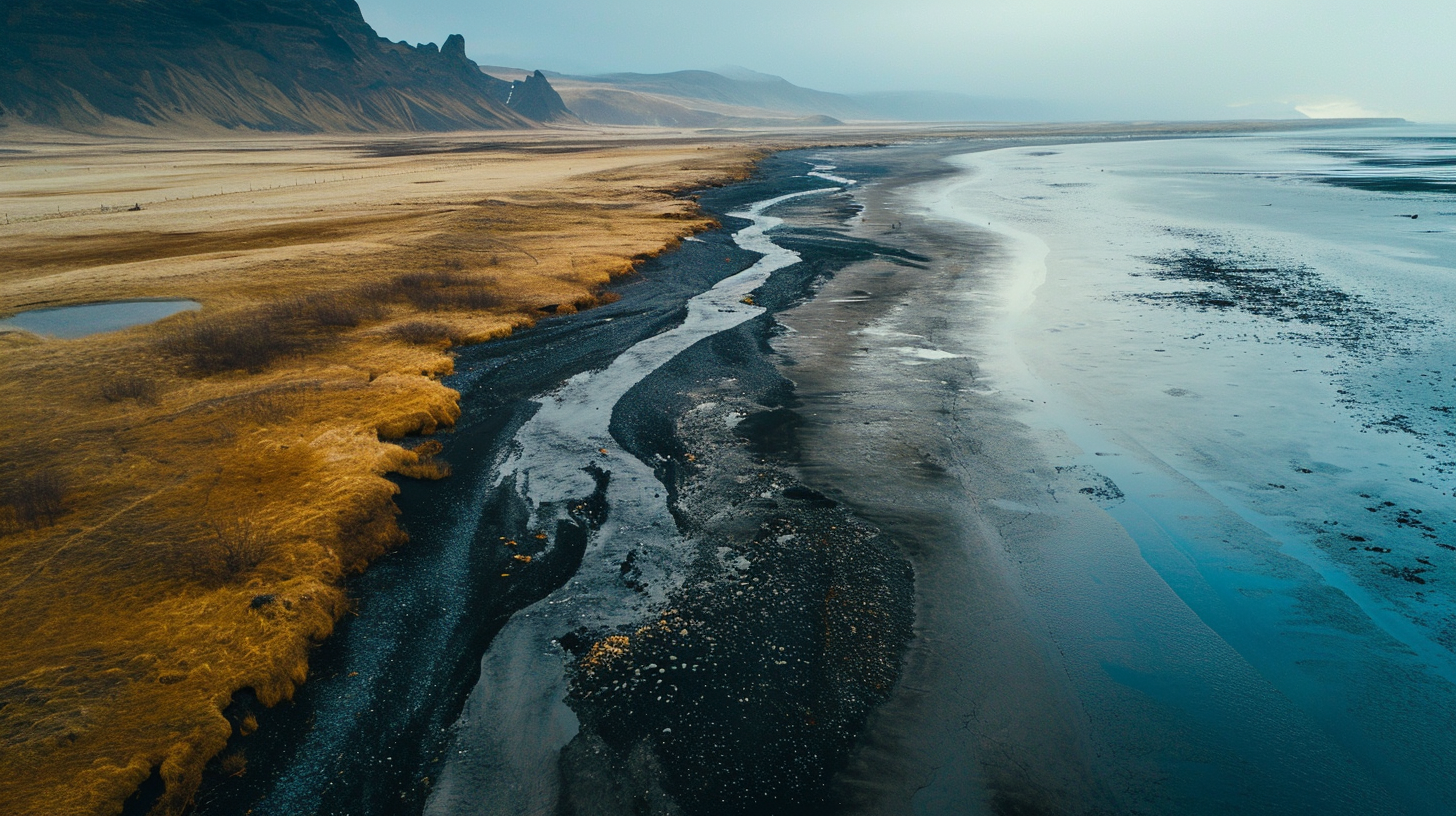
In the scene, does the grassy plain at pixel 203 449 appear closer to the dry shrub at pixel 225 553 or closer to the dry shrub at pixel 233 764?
the dry shrub at pixel 225 553

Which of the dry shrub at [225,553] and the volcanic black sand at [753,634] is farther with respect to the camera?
the dry shrub at [225,553]

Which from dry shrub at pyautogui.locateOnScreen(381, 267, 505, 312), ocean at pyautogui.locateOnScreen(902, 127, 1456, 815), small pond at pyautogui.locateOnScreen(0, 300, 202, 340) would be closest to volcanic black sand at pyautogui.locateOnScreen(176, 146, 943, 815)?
ocean at pyautogui.locateOnScreen(902, 127, 1456, 815)

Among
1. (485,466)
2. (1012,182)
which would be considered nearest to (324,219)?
(485,466)

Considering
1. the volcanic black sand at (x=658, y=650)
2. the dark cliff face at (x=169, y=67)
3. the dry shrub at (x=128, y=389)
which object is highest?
the dark cliff face at (x=169, y=67)

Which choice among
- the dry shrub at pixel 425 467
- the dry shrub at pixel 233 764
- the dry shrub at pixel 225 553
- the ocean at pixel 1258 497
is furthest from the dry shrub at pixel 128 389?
the ocean at pixel 1258 497

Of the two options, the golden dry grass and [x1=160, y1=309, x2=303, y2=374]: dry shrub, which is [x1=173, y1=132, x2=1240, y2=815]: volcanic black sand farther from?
[x1=160, y1=309, x2=303, y2=374]: dry shrub
